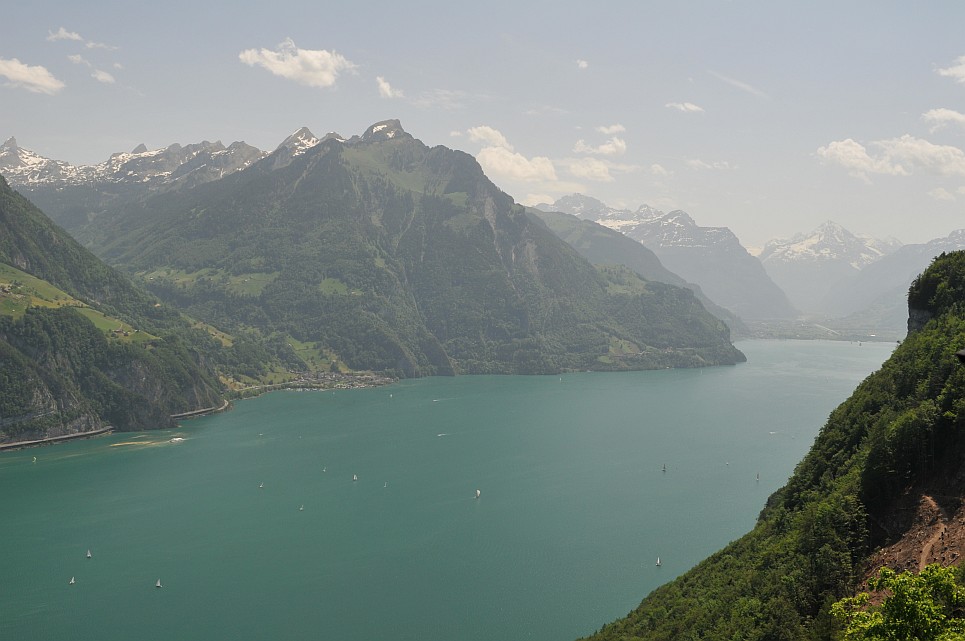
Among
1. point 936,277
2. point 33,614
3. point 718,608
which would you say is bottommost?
point 33,614

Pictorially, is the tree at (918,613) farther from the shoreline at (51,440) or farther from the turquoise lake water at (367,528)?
the shoreline at (51,440)

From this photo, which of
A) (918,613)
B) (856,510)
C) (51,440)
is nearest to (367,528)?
(856,510)

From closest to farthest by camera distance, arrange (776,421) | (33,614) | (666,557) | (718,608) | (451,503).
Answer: (718,608), (33,614), (666,557), (451,503), (776,421)

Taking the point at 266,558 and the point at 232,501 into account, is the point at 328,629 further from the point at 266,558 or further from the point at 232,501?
the point at 232,501

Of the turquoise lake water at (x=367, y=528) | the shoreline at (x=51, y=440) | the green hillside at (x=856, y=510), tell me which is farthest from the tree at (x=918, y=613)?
the shoreline at (x=51, y=440)

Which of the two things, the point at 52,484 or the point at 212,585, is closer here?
the point at 212,585

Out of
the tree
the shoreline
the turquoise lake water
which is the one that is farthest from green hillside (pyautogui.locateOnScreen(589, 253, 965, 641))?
the shoreline

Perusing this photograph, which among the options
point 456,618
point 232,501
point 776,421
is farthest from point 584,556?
point 776,421

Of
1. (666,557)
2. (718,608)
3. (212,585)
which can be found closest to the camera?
(718,608)
